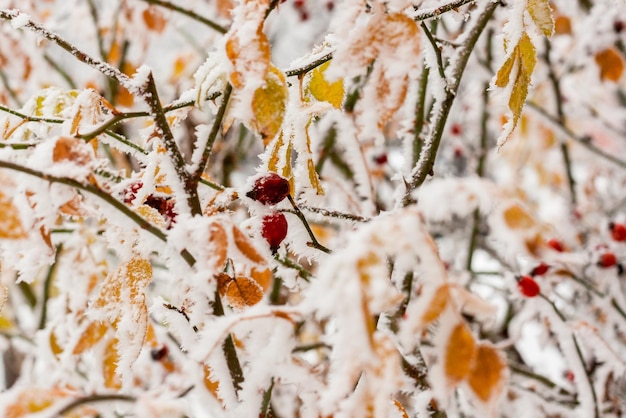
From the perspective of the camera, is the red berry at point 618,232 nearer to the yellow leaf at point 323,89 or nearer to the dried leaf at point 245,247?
the yellow leaf at point 323,89

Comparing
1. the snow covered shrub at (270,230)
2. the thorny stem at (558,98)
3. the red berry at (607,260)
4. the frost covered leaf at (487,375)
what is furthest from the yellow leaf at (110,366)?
the thorny stem at (558,98)

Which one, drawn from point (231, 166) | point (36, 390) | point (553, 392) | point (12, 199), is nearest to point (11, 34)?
point (231, 166)

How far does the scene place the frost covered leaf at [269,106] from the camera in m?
0.55

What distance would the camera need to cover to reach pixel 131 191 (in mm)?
668

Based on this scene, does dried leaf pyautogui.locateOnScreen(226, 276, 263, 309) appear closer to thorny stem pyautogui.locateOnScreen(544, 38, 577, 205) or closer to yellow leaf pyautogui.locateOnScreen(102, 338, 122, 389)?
yellow leaf pyautogui.locateOnScreen(102, 338, 122, 389)

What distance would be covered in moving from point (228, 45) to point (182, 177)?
139 mm

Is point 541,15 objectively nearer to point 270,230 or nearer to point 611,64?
point 270,230

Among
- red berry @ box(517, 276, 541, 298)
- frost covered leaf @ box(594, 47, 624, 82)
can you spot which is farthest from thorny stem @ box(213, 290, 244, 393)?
frost covered leaf @ box(594, 47, 624, 82)

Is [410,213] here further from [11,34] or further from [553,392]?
[11,34]

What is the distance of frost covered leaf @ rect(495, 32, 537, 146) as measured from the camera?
0.64 metres

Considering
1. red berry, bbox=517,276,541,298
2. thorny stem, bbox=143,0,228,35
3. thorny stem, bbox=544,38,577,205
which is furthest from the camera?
thorny stem, bbox=544,38,577,205

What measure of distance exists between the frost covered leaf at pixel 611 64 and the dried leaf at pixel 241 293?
143cm

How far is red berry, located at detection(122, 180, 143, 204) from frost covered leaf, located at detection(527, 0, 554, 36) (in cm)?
42

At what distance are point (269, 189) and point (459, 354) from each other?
30 centimetres
